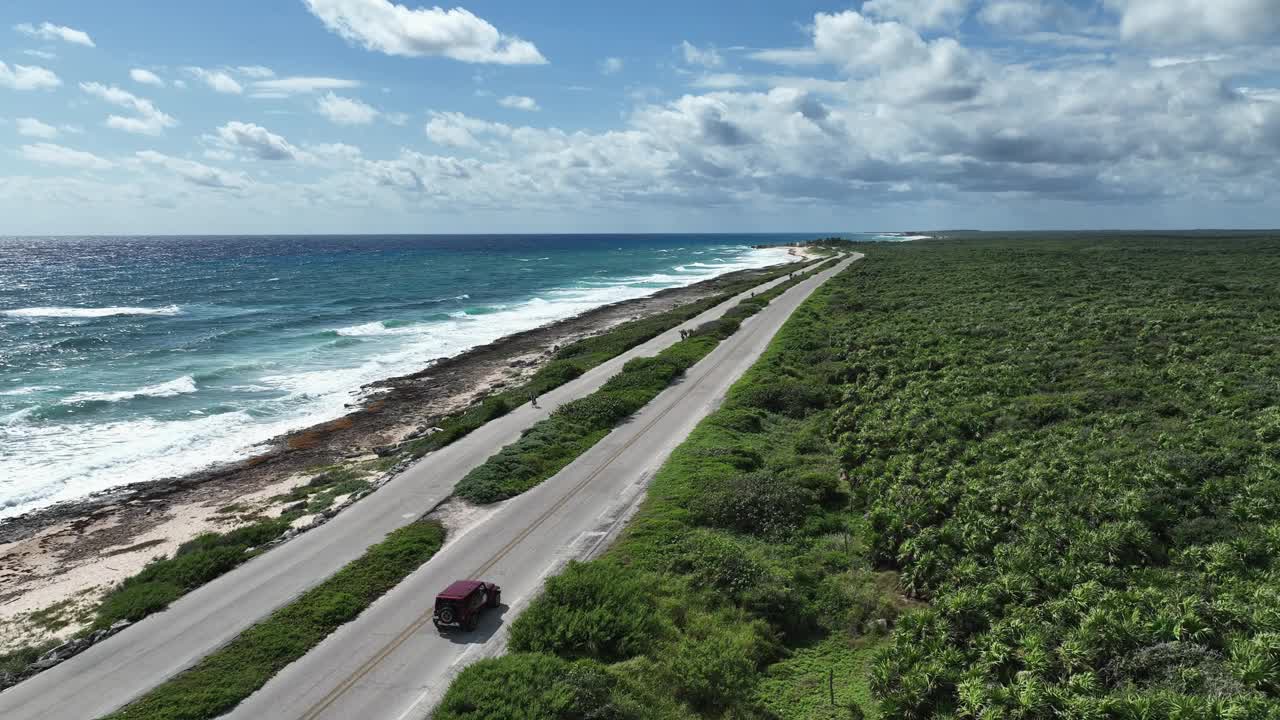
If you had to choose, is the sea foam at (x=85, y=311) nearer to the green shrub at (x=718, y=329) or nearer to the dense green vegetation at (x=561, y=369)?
the dense green vegetation at (x=561, y=369)

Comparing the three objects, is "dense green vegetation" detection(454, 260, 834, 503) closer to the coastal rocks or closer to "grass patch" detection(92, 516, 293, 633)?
"grass patch" detection(92, 516, 293, 633)

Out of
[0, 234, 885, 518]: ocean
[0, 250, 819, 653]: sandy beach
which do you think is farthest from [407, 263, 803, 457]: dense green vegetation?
[0, 234, 885, 518]: ocean

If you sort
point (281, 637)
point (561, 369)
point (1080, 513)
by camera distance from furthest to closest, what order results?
1. point (561, 369)
2. point (1080, 513)
3. point (281, 637)

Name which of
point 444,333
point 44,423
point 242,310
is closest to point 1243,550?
point 44,423

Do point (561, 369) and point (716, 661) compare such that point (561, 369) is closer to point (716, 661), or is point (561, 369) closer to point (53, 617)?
point (53, 617)

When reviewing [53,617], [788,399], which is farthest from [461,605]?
[788,399]

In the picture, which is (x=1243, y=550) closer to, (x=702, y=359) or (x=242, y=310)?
(x=702, y=359)
